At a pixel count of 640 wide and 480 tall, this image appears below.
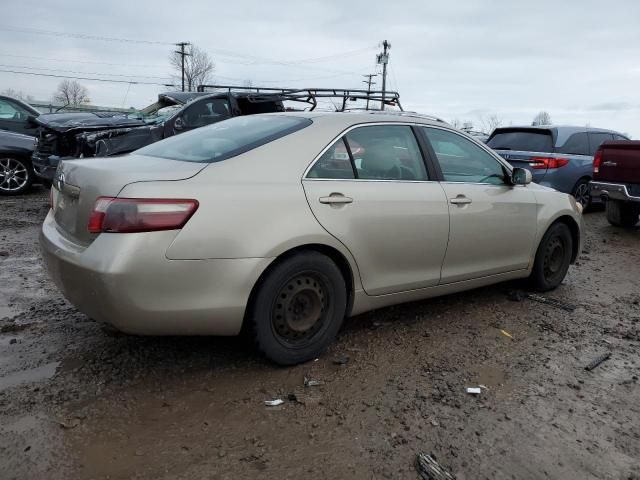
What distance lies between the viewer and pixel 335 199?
316 cm

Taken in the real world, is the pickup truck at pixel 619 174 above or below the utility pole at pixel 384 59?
below

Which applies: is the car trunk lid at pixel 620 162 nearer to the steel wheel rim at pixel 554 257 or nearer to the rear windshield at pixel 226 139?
the steel wheel rim at pixel 554 257

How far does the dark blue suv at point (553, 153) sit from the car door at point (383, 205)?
17.4 feet

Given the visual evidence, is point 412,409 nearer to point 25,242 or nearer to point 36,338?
point 36,338

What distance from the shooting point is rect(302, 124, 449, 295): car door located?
10.4 ft

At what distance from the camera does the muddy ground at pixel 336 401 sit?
2.36 metres

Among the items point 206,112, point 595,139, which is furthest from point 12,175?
point 595,139

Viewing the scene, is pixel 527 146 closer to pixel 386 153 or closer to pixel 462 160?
pixel 462 160

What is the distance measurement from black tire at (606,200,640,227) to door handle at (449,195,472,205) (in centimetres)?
553

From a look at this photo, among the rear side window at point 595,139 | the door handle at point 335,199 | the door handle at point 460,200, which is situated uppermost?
the rear side window at point 595,139

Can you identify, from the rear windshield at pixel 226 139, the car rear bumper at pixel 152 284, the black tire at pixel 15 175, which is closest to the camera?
the car rear bumper at pixel 152 284

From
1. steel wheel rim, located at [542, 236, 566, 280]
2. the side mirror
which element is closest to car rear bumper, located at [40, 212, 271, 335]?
the side mirror

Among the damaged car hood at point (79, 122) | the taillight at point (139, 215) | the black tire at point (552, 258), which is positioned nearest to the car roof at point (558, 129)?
the black tire at point (552, 258)

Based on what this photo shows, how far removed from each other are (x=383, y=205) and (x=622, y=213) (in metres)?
6.67
